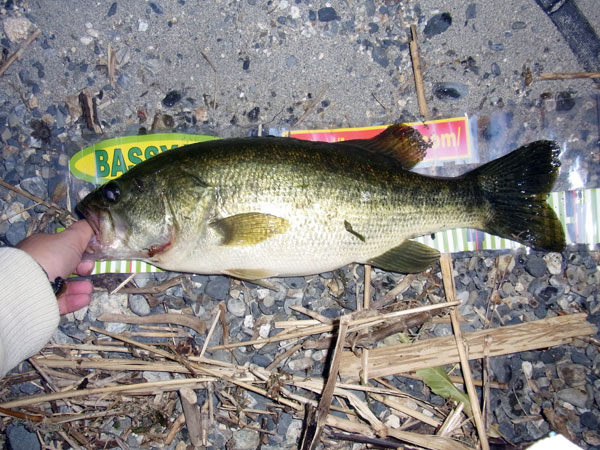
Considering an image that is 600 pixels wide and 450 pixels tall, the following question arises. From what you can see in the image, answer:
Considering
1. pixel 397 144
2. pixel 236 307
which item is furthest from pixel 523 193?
pixel 236 307

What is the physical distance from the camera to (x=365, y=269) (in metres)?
3.19

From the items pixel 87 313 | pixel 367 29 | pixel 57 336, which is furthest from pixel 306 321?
pixel 367 29

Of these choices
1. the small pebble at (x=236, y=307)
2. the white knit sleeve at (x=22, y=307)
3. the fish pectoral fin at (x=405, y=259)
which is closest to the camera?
the white knit sleeve at (x=22, y=307)

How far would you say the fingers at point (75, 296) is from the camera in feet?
10.1

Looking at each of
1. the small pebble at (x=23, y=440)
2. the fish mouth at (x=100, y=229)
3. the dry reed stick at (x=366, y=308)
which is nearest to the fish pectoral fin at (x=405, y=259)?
the dry reed stick at (x=366, y=308)

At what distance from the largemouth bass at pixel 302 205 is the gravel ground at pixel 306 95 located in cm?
43

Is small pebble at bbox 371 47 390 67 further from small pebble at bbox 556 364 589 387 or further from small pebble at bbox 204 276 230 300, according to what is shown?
small pebble at bbox 556 364 589 387

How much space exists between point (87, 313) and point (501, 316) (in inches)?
127

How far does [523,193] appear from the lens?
115 inches

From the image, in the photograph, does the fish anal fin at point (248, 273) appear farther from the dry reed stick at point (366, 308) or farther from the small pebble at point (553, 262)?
the small pebble at point (553, 262)

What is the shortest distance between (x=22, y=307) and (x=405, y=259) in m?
2.50

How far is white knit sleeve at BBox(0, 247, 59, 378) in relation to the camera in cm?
252

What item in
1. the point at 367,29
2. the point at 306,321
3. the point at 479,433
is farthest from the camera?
the point at 367,29

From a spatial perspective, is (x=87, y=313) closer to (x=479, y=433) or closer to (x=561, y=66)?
(x=479, y=433)
